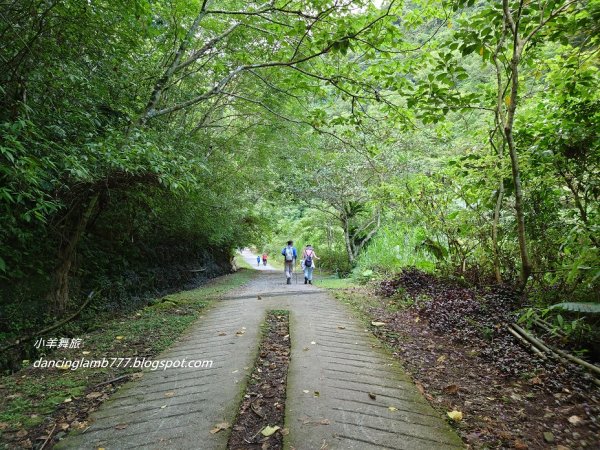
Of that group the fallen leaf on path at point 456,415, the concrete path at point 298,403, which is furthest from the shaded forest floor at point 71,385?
the fallen leaf on path at point 456,415

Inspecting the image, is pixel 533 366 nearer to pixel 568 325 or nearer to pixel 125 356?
pixel 568 325

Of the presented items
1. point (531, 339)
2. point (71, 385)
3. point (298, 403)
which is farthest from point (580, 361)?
point (71, 385)

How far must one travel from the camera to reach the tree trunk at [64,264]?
6676 mm

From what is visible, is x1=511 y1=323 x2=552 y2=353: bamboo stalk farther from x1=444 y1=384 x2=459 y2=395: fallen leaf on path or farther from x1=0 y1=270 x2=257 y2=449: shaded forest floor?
x1=0 y1=270 x2=257 y2=449: shaded forest floor

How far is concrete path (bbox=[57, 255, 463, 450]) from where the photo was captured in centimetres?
261

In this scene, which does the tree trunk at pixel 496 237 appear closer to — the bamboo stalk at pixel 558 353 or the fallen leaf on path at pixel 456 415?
the bamboo stalk at pixel 558 353

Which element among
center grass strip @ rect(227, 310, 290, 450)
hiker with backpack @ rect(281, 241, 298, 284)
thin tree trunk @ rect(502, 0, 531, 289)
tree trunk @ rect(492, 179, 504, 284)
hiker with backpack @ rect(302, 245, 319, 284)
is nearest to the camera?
center grass strip @ rect(227, 310, 290, 450)

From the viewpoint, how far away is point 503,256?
240 inches

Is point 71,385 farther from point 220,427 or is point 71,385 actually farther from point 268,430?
point 268,430

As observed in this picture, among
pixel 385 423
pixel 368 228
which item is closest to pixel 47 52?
pixel 385 423

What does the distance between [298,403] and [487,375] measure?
2082 mm

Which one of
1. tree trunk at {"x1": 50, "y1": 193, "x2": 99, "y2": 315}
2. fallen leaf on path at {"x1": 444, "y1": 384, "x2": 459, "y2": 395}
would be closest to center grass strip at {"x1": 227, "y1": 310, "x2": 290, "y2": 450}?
fallen leaf on path at {"x1": 444, "y1": 384, "x2": 459, "y2": 395}

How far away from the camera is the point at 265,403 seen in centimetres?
320

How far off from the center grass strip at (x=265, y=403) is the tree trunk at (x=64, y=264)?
4.21 m
